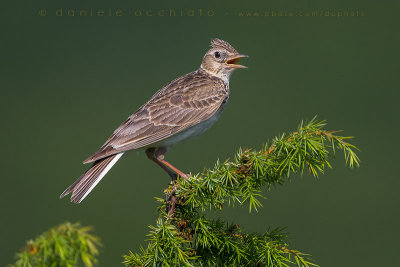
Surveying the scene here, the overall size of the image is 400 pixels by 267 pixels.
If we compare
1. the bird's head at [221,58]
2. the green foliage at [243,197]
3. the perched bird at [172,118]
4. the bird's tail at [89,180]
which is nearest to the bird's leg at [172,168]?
the perched bird at [172,118]

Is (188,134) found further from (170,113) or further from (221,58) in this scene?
(221,58)

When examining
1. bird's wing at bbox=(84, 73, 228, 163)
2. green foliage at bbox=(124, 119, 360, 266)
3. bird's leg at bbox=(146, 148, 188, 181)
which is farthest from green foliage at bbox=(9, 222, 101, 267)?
bird's leg at bbox=(146, 148, 188, 181)

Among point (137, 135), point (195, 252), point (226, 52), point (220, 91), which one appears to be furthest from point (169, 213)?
point (226, 52)

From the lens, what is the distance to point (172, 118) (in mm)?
5332

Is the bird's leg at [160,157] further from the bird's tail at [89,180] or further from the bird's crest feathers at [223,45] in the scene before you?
the bird's crest feathers at [223,45]

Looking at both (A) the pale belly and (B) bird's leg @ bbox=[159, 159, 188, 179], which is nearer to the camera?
(B) bird's leg @ bbox=[159, 159, 188, 179]

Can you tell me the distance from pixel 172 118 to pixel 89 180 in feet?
3.90

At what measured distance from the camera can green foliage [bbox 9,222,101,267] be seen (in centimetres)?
167

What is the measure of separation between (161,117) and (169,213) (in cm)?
215

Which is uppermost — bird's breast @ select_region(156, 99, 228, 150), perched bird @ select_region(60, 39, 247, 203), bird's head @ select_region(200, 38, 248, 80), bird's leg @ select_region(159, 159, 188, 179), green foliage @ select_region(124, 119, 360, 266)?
bird's head @ select_region(200, 38, 248, 80)

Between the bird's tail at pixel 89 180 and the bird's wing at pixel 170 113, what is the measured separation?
105 millimetres

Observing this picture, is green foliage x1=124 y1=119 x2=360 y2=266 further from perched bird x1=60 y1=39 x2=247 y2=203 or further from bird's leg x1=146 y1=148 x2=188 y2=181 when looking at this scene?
bird's leg x1=146 y1=148 x2=188 y2=181

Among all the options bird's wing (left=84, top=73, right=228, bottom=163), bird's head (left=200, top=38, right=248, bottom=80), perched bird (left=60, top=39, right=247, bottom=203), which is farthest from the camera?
bird's head (left=200, top=38, right=248, bottom=80)

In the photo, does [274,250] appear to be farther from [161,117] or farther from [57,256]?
[161,117]
